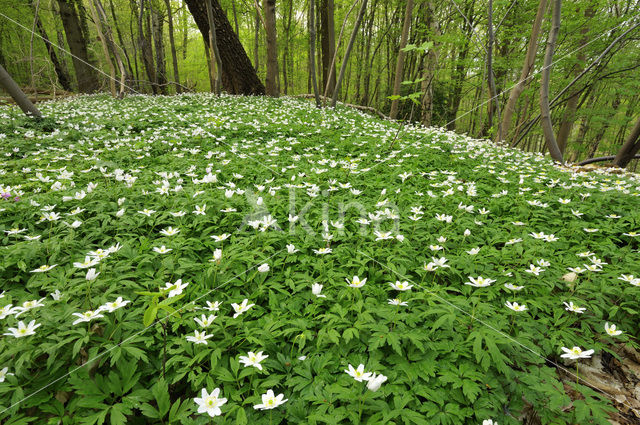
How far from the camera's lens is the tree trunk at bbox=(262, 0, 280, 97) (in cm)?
1106

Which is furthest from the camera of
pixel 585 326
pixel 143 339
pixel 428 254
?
pixel 428 254

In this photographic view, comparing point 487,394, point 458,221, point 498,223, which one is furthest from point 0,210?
point 498,223

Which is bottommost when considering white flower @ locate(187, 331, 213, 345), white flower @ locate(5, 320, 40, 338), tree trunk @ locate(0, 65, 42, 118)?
white flower @ locate(187, 331, 213, 345)

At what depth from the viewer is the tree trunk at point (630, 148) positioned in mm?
6348

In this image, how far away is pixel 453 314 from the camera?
183cm

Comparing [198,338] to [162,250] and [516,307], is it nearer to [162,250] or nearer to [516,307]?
[162,250]

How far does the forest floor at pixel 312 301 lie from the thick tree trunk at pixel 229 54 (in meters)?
10.1

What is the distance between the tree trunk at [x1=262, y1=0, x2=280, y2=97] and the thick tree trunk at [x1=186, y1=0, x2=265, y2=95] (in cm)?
109

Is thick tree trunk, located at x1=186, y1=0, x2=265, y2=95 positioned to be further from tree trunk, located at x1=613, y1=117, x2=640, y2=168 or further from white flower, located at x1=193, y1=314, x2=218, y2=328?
tree trunk, located at x1=613, y1=117, x2=640, y2=168

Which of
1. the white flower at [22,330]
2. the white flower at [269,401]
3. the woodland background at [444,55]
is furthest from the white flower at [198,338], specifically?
the woodland background at [444,55]

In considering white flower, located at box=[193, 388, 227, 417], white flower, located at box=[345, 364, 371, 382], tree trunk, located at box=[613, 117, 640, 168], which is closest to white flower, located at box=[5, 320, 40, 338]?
white flower, located at box=[193, 388, 227, 417]

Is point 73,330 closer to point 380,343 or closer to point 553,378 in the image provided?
point 380,343

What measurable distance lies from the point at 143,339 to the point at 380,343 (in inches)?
55.2

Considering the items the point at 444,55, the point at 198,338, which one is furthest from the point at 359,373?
the point at 444,55
